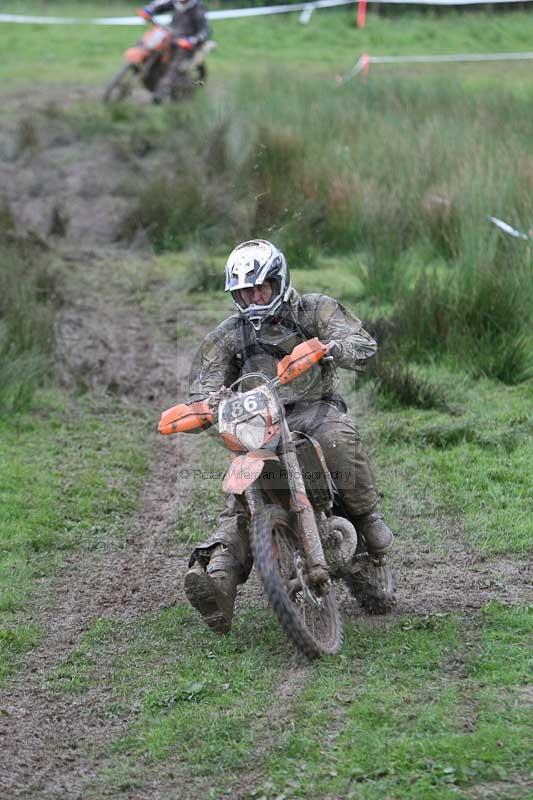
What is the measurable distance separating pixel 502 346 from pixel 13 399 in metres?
3.50

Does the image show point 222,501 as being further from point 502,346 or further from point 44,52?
point 44,52

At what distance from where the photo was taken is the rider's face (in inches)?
216

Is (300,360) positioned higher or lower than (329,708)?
higher

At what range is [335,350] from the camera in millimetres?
5371

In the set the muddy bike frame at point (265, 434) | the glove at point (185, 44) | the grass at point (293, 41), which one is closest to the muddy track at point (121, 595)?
the muddy bike frame at point (265, 434)

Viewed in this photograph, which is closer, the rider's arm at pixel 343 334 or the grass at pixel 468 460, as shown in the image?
the rider's arm at pixel 343 334

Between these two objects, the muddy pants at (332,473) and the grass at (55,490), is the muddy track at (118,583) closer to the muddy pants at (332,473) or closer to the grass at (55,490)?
the grass at (55,490)

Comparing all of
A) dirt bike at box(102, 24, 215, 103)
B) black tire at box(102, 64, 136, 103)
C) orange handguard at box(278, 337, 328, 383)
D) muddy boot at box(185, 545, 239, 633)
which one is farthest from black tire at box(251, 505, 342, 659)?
black tire at box(102, 64, 136, 103)

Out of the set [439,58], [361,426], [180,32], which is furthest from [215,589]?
[439,58]

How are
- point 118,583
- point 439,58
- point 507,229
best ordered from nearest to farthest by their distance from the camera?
point 118,583 → point 507,229 → point 439,58

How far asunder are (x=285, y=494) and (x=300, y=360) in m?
0.65

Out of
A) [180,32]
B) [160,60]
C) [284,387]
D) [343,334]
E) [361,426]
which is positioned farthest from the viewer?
[180,32]

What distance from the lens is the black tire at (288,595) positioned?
194 inches
